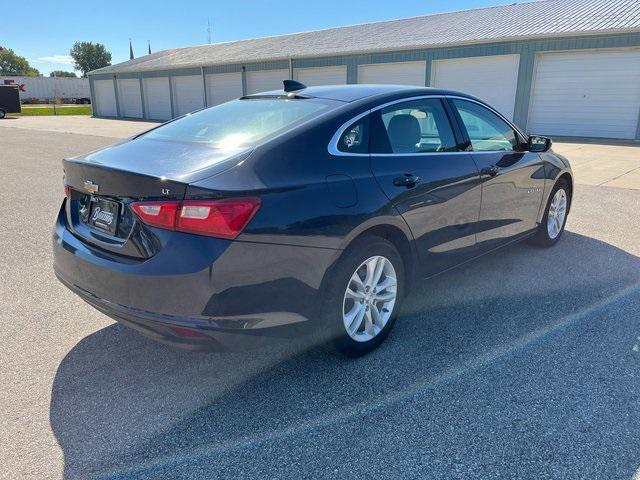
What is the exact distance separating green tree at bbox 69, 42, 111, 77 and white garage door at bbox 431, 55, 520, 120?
4158 inches

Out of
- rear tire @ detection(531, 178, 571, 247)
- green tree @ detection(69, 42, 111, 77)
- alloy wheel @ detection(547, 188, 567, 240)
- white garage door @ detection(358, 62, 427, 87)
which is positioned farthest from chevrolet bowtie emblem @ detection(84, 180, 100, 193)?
green tree @ detection(69, 42, 111, 77)

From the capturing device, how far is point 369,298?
313cm

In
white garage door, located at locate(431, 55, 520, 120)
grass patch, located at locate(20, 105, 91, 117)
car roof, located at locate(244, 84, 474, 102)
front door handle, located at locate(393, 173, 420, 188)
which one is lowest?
grass patch, located at locate(20, 105, 91, 117)

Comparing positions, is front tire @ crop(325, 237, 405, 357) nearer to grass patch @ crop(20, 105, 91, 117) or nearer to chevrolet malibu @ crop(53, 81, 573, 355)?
chevrolet malibu @ crop(53, 81, 573, 355)

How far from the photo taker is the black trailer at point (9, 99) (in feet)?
132

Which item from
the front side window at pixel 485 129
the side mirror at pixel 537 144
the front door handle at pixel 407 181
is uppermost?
the front side window at pixel 485 129

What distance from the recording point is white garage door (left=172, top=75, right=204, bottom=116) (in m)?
31.3

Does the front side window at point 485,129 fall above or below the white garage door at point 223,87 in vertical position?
below

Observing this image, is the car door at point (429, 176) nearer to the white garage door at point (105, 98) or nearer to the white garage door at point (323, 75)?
the white garage door at point (323, 75)

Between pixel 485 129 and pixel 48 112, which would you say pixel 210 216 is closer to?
pixel 485 129

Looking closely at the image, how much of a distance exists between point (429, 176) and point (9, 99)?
47.0m

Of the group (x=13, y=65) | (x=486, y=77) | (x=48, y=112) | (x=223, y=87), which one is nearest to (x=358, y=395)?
(x=486, y=77)

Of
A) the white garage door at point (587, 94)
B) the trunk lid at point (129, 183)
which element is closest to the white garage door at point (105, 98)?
the white garage door at point (587, 94)

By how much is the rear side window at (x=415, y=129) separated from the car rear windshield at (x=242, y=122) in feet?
1.33
